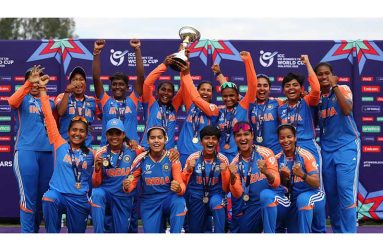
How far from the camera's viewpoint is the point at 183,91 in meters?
6.79

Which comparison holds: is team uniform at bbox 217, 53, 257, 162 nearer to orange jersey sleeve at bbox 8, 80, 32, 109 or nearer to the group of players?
the group of players

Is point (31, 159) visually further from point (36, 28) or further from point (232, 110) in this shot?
point (36, 28)

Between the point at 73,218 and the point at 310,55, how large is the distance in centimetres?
446

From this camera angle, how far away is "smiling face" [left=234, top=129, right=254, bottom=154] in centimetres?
593

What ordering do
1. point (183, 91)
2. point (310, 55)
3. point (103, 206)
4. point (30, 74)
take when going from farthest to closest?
1. point (310, 55)
2. point (183, 91)
3. point (30, 74)
4. point (103, 206)

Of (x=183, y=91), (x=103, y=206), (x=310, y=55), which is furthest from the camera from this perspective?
(x=310, y=55)

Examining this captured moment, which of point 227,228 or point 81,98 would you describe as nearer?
point 227,228

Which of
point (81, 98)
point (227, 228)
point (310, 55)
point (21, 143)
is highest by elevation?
point (310, 55)

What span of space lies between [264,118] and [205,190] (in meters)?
1.15

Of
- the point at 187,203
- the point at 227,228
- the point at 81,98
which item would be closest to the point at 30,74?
the point at 81,98

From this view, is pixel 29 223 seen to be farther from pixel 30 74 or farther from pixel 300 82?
Answer: pixel 300 82

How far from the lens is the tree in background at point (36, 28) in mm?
30031

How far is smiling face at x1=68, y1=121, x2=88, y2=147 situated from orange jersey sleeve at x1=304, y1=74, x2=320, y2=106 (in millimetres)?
2472

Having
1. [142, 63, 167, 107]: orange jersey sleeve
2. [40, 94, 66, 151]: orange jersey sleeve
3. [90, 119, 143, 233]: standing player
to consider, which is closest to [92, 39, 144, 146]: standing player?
[142, 63, 167, 107]: orange jersey sleeve
